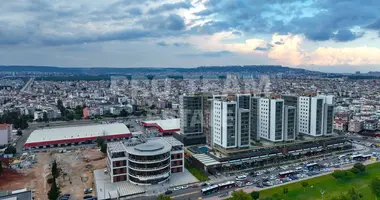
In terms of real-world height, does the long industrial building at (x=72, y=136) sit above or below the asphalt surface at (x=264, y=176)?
above

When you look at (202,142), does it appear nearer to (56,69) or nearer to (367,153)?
(367,153)

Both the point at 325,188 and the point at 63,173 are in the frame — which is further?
the point at 63,173

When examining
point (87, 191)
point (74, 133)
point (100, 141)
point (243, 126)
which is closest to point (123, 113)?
point (74, 133)

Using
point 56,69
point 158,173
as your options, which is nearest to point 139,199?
point 158,173

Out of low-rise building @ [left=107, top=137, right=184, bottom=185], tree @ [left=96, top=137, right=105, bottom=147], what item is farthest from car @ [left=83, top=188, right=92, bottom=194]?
tree @ [left=96, top=137, right=105, bottom=147]

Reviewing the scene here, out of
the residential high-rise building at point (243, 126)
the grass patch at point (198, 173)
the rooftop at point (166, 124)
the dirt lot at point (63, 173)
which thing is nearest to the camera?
the dirt lot at point (63, 173)

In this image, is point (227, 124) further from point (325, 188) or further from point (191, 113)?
point (325, 188)

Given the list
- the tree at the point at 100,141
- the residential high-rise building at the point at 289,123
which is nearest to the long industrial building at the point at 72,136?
the tree at the point at 100,141

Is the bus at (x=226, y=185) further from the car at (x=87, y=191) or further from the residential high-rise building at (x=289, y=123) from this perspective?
the residential high-rise building at (x=289, y=123)
